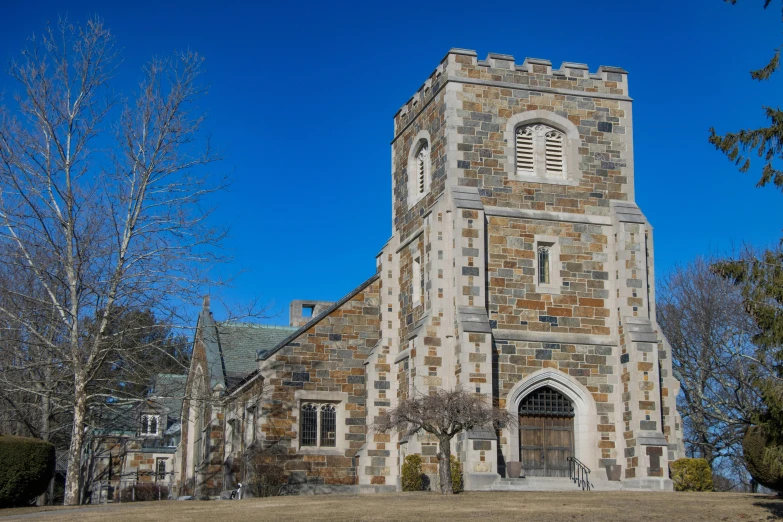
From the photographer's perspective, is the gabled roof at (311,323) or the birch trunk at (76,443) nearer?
the birch trunk at (76,443)

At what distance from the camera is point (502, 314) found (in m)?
25.3

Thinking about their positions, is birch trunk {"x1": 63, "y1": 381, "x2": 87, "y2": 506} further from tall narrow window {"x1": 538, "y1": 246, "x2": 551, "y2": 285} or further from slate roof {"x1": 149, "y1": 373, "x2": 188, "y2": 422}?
tall narrow window {"x1": 538, "y1": 246, "x2": 551, "y2": 285}

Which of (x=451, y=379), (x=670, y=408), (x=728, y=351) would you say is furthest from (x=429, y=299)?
(x=728, y=351)

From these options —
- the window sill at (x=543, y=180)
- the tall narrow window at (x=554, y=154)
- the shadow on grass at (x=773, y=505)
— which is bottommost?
the shadow on grass at (x=773, y=505)

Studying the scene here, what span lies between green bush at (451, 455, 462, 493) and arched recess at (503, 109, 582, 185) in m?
8.23

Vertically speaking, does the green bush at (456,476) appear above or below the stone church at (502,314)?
below

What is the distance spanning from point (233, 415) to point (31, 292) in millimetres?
8028

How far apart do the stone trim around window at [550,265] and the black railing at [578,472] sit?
453 cm

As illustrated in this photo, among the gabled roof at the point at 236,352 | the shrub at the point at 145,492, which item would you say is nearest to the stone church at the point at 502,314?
the gabled roof at the point at 236,352

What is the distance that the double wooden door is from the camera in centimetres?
2494

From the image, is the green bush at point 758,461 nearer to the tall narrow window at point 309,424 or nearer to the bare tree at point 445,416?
the bare tree at point 445,416

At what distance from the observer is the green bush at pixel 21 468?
67.6 ft

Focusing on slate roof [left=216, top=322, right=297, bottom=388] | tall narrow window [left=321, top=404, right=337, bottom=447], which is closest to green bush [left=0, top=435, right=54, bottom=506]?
tall narrow window [left=321, top=404, right=337, bottom=447]

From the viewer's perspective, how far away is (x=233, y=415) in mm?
33219
